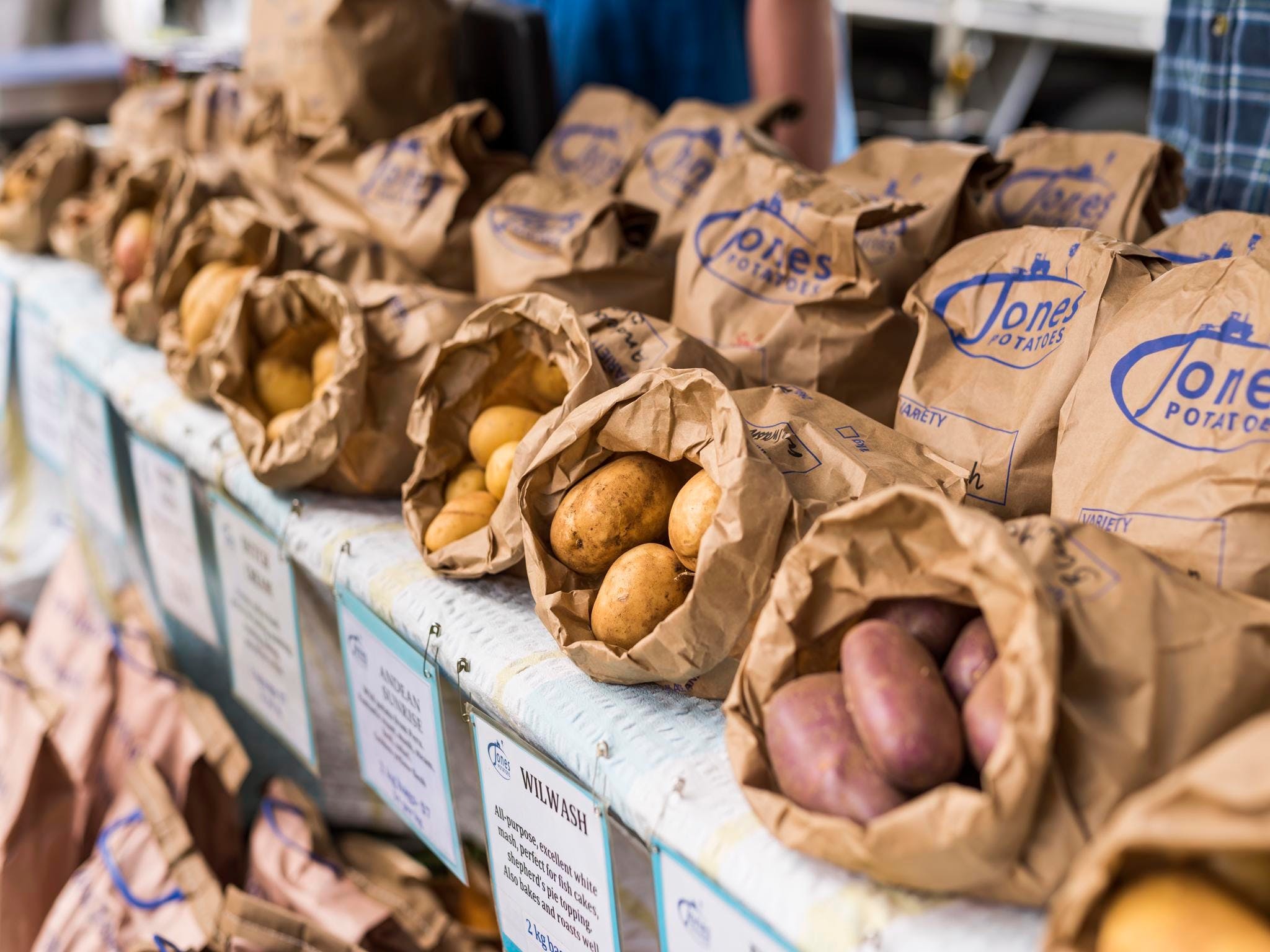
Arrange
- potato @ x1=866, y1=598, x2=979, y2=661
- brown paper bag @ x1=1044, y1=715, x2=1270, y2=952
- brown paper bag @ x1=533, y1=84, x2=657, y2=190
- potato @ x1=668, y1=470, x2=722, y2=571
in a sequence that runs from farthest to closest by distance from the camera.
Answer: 1. brown paper bag @ x1=533, y1=84, x2=657, y2=190
2. potato @ x1=668, y1=470, x2=722, y2=571
3. potato @ x1=866, y1=598, x2=979, y2=661
4. brown paper bag @ x1=1044, y1=715, x2=1270, y2=952

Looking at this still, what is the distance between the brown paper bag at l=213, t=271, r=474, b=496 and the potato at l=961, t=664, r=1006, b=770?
0.81 metres

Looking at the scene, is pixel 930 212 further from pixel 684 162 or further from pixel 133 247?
pixel 133 247

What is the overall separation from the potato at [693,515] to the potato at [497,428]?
298 mm

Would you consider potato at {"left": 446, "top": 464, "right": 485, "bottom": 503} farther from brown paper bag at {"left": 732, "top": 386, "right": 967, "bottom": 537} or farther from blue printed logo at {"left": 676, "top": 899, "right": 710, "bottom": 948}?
blue printed logo at {"left": 676, "top": 899, "right": 710, "bottom": 948}

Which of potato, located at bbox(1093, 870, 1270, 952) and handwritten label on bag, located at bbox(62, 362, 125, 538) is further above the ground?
potato, located at bbox(1093, 870, 1270, 952)

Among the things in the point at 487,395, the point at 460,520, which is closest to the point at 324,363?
the point at 487,395

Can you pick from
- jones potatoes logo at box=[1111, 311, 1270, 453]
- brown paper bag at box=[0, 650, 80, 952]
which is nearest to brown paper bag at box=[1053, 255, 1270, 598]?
jones potatoes logo at box=[1111, 311, 1270, 453]

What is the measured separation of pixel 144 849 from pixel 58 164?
140cm

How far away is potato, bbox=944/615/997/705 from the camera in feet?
2.41

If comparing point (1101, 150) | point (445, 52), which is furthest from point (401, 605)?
point (445, 52)

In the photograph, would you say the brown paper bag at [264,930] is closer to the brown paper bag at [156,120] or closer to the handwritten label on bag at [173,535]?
the handwritten label on bag at [173,535]

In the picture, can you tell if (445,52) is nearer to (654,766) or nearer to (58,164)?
(58,164)

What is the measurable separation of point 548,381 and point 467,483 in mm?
139

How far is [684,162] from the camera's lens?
5.08 feet
